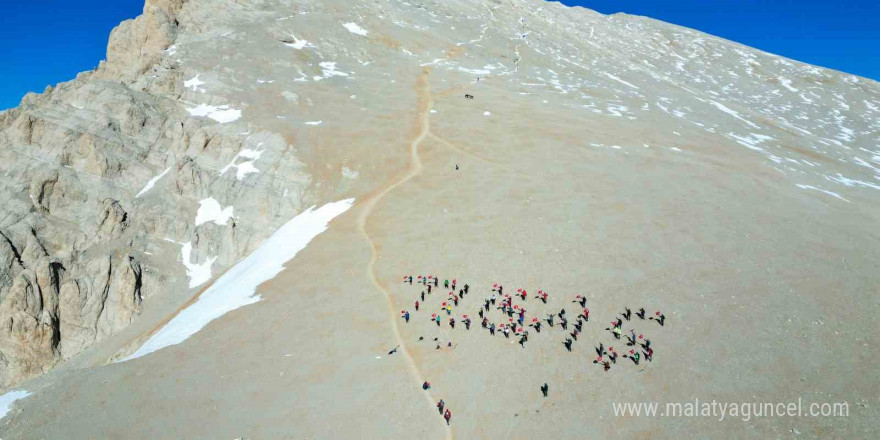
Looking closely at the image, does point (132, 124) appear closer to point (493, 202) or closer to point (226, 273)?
point (226, 273)

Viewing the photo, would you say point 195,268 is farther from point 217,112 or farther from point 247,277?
point 217,112

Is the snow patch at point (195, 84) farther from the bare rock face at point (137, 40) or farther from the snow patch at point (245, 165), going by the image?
the snow patch at point (245, 165)

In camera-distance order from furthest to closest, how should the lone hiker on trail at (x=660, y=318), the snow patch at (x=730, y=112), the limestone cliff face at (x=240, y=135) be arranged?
the snow patch at (x=730, y=112)
the limestone cliff face at (x=240, y=135)
the lone hiker on trail at (x=660, y=318)

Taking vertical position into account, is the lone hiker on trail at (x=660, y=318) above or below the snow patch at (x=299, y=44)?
below

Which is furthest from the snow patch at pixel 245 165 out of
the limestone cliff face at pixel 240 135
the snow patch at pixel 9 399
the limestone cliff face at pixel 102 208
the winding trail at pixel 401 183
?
the snow patch at pixel 9 399

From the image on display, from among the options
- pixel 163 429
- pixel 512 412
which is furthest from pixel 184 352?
pixel 512 412

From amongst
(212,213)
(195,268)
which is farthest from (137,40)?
(195,268)
